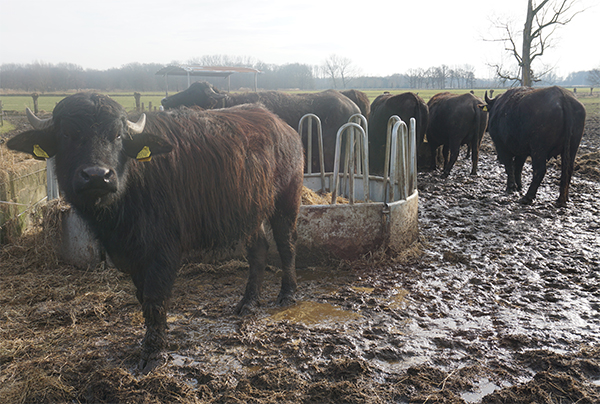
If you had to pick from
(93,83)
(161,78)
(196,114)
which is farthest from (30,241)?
(161,78)

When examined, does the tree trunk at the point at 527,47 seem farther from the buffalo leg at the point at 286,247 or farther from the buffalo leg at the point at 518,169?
the buffalo leg at the point at 286,247

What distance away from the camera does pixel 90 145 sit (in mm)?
2605

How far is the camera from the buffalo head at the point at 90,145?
100.0 inches

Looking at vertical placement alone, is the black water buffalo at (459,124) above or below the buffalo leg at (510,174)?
above

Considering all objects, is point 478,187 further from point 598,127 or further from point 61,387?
point 598,127

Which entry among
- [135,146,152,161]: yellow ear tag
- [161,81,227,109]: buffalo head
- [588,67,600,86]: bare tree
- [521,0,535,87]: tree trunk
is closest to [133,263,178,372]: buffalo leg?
[135,146,152,161]: yellow ear tag

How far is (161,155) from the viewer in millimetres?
3113

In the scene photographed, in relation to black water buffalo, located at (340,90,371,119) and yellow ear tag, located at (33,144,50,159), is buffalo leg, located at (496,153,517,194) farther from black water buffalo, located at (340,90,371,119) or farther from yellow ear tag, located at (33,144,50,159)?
yellow ear tag, located at (33,144,50,159)

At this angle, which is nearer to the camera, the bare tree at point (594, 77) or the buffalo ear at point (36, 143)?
the buffalo ear at point (36, 143)

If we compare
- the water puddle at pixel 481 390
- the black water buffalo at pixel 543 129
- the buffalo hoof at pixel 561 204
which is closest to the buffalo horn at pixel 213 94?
the black water buffalo at pixel 543 129

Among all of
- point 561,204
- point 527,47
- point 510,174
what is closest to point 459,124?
point 510,174

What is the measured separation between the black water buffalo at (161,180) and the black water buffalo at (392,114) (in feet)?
23.5

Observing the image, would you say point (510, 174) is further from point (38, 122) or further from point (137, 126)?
point (38, 122)

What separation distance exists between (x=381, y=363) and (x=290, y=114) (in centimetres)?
600
